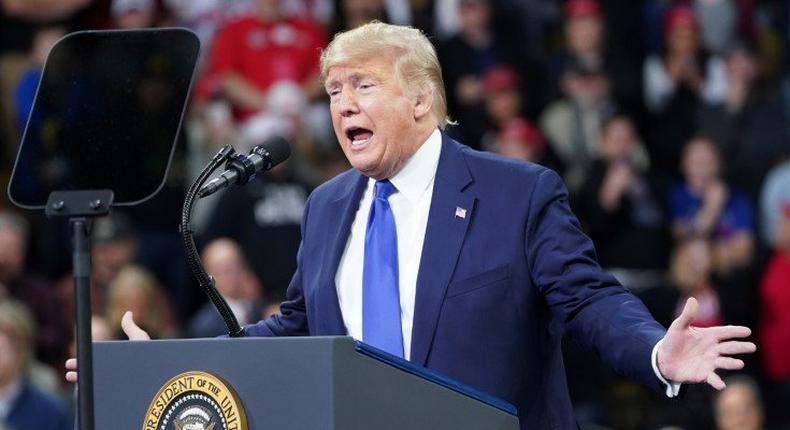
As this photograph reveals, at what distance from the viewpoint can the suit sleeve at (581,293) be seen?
3305 millimetres

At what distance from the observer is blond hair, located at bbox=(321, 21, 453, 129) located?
372 cm

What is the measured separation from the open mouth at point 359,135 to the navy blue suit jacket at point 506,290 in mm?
192

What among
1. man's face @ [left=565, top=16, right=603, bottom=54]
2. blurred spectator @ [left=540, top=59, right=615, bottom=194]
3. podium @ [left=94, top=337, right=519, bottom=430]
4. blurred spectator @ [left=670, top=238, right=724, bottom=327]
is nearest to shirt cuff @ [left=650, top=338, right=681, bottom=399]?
podium @ [left=94, top=337, right=519, bottom=430]

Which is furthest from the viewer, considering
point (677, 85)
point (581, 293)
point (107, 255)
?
point (677, 85)

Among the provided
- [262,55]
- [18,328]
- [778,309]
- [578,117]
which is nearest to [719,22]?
[578,117]

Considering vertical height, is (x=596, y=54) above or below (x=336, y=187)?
above

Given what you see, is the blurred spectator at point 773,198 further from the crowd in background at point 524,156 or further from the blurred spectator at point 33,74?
the blurred spectator at point 33,74

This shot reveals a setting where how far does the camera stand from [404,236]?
376 centimetres

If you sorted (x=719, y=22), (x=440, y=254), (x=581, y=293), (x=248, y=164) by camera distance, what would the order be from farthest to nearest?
(x=719, y=22) → (x=440, y=254) → (x=581, y=293) → (x=248, y=164)

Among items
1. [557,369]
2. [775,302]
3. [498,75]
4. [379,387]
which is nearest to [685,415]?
[775,302]

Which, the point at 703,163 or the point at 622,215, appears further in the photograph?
the point at 703,163

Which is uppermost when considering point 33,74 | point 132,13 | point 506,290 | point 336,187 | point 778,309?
point 132,13

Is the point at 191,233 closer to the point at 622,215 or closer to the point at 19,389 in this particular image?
the point at 19,389

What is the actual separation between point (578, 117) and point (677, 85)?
95cm
